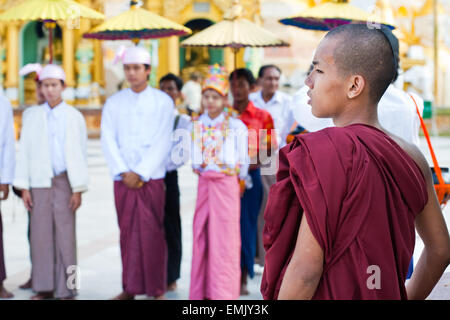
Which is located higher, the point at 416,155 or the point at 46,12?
the point at 46,12

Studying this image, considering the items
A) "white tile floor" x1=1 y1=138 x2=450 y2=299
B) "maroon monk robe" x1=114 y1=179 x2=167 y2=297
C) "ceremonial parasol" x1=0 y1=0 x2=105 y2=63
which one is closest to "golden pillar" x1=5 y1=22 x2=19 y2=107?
"white tile floor" x1=1 y1=138 x2=450 y2=299

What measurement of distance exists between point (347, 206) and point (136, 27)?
385 cm

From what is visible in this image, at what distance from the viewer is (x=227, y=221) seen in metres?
4.96

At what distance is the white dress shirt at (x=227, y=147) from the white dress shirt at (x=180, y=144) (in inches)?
12.0

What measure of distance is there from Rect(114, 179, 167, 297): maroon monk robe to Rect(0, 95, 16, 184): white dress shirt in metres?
0.79

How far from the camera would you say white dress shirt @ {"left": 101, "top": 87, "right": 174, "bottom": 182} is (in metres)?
5.13

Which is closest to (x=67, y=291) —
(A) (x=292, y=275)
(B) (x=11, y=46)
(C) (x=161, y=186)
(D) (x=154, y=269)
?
(D) (x=154, y=269)

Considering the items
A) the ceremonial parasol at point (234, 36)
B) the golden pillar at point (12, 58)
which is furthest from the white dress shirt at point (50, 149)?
the golden pillar at point (12, 58)

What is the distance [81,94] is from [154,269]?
16.4m

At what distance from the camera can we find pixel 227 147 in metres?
4.99

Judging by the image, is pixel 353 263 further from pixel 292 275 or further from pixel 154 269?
pixel 154 269

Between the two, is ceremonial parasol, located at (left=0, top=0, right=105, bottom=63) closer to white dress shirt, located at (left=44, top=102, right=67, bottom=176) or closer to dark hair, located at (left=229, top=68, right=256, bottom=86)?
white dress shirt, located at (left=44, top=102, right=67, bottom=176)

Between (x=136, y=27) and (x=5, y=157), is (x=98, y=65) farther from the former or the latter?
(x=5, y=157)

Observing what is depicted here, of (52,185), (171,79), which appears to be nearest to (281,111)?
(171,79)
